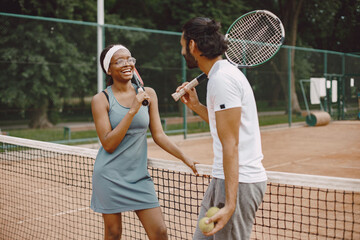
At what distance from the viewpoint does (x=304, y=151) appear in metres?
10.9

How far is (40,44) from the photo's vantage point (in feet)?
34.8

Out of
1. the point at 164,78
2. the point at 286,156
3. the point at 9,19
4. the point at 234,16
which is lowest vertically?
the point at 286,156

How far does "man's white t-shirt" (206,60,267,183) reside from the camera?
74.4 inches

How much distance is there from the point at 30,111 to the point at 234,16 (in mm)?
11794

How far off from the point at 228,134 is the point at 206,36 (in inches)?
19.0

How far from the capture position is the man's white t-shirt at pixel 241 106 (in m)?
1.89

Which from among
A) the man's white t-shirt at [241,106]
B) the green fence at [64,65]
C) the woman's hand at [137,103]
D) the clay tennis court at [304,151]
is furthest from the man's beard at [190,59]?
the green fence at [64,65]

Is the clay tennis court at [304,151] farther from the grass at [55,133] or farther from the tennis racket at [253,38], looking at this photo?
the tennis racket at [253,38]

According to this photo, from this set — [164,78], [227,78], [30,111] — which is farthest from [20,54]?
[227,78]

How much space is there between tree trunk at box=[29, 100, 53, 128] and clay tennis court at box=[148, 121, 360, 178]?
8.68 feet

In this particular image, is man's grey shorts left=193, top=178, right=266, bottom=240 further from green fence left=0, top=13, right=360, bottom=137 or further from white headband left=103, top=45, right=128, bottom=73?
green fence left=0, top=13, right=360, bottom=137

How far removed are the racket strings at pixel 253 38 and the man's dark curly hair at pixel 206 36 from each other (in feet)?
3.73

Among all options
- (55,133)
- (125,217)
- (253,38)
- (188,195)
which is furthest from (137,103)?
(55,133)

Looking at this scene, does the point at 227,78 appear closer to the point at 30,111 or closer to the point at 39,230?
the point at 39,230
